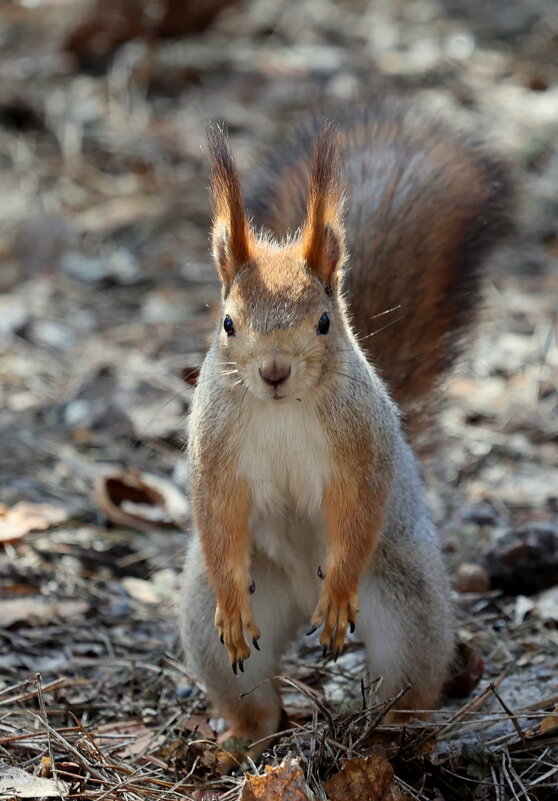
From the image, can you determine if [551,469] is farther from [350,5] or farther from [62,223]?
[350,5]

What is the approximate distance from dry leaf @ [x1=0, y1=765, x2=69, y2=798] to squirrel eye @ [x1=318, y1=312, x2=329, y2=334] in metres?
0.98

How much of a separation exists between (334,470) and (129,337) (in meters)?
2.74

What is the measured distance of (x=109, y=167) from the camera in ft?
21.1

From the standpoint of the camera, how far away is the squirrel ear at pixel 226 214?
2.24 m

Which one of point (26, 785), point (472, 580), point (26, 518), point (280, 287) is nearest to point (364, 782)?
point (26, 785)

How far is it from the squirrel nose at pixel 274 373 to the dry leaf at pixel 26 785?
86 cm

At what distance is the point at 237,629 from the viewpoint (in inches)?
94.3

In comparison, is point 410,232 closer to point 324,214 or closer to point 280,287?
point 324,214

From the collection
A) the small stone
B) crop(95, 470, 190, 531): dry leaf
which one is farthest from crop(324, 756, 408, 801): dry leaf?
crop(95, 470, 190, 531): dry leaf

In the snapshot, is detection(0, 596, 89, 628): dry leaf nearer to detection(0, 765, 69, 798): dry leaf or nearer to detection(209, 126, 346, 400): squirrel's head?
detection(0, 765, 69, 798): dry leaf

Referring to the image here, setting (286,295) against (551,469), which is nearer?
(286,295)

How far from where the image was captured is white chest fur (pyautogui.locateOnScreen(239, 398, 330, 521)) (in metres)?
2.25

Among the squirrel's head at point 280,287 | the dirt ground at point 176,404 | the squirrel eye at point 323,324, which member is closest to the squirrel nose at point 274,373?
the squirrel's head at point 280,287

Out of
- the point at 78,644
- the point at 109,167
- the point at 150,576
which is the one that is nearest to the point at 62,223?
the point at 109,167
